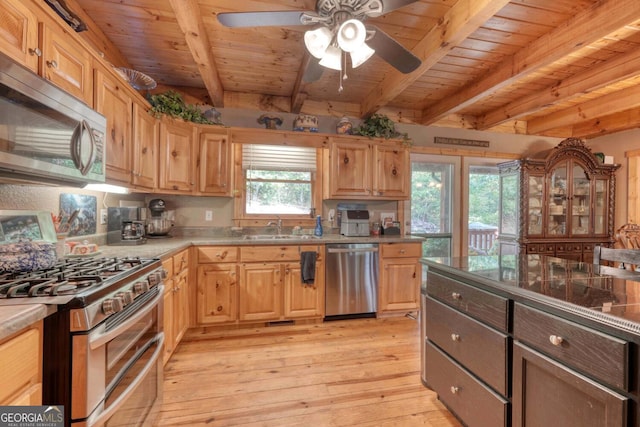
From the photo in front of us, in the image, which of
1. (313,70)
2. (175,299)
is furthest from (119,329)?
(313,70)

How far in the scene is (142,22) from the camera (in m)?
2.18

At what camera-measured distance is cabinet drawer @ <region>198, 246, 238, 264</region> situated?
2689 mm

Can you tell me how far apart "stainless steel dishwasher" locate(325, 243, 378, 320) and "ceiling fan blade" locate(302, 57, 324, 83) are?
1595 mm

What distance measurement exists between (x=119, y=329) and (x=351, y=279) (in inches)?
87.2

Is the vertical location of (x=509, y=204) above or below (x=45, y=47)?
below

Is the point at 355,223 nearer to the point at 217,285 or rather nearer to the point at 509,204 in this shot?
the point at 217,285

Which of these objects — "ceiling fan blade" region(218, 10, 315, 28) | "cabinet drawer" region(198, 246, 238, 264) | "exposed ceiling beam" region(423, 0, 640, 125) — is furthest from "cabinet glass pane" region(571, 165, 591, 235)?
"cabinet drawer" region(198, 246, 238, 264)

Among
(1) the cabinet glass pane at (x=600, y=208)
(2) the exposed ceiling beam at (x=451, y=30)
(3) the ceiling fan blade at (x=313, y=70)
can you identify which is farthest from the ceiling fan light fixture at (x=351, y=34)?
(1) the cabinet glass pane at (x=600, y=208)

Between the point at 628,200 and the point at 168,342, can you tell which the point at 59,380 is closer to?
the point at 168,342

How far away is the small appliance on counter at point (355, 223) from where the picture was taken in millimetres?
3367

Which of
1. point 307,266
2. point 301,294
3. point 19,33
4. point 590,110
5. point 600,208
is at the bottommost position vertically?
point 301,294

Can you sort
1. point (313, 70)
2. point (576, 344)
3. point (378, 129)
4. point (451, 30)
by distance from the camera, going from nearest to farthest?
point (576, 344)
point (451, 30)
point (313, 70)
point (378, 129)

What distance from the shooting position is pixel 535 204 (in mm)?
3879

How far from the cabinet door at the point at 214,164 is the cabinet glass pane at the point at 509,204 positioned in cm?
376
